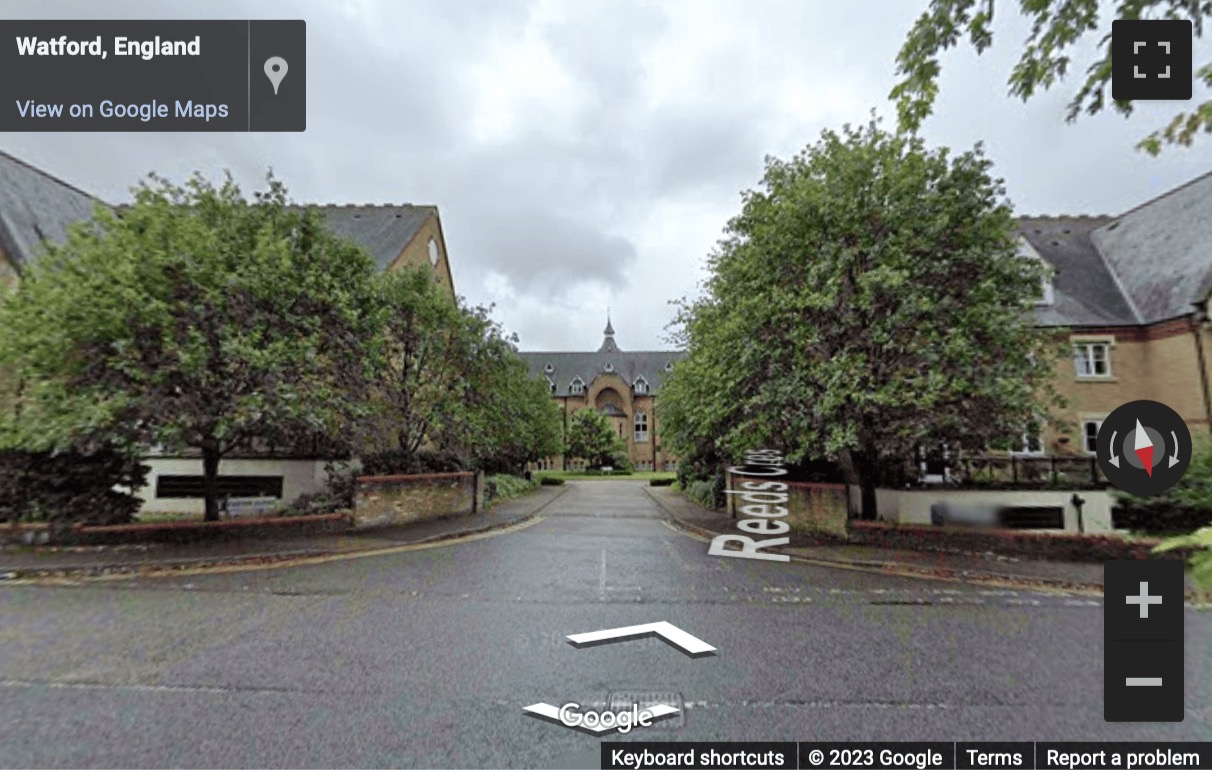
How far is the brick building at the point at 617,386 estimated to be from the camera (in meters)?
58.6

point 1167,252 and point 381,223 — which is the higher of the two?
point 381,223

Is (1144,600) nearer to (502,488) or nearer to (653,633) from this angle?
(653,633)

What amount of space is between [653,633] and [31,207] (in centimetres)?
2429

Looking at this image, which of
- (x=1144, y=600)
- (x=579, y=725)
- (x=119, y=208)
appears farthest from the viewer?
(x=119, y=208)

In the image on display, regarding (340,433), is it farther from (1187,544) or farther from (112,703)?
(1187,544)

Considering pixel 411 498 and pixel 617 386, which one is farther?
pixel 617 386

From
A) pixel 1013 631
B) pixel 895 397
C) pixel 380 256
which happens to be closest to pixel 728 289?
pixel 895 397

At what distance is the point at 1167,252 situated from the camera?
1903 cm

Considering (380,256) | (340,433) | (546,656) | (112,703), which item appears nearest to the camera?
(112,703)

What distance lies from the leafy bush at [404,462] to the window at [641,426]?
4471 centimetres

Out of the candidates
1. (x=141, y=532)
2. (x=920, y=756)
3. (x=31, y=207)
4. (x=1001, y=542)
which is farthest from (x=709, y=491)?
(x=31, y=207)

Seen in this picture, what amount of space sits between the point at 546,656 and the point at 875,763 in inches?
120

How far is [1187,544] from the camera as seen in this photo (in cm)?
108

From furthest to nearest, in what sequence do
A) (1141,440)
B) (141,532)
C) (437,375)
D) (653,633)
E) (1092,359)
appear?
(1092,359), (437,375), (141,532), (653,633), (1141,440)
